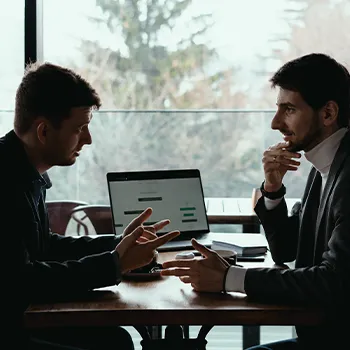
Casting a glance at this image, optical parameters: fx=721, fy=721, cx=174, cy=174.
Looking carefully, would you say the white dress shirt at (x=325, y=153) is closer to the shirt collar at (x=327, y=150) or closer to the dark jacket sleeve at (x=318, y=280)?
the shirt collar at (x=327, y=150)

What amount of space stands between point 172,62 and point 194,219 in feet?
7.27

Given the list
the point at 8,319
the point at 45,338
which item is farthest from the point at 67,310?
the point at 45,338

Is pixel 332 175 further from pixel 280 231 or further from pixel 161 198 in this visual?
pixel 161 198

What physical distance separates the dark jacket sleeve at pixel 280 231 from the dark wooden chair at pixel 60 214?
182cm

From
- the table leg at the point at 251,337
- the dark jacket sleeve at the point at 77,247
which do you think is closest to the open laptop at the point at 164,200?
the dark jacket sleeve at the point at 77,247

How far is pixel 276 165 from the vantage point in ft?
8.25

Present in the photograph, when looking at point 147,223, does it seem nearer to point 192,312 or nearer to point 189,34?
point 192,312

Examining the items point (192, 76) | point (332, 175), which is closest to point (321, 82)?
point (332, 175)

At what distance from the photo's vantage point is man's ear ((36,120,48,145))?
219 cm

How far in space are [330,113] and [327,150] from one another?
12 cm

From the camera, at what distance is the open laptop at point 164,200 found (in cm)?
277

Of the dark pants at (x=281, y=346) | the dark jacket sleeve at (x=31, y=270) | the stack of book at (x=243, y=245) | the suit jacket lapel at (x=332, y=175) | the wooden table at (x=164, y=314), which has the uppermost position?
the suit jacket lapel at (x=332, y=175)

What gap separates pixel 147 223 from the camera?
279cm

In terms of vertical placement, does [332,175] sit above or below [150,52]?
below
